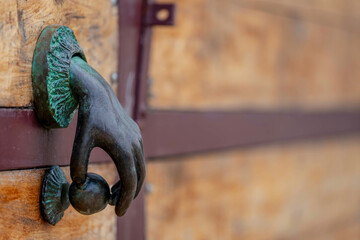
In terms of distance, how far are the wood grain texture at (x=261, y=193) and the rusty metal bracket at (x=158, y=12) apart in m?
0.28

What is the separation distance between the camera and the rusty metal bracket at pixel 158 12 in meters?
0.83

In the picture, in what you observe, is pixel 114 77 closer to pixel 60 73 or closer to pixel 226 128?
pixel 60 73

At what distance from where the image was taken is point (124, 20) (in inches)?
31.0

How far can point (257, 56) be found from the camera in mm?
1298

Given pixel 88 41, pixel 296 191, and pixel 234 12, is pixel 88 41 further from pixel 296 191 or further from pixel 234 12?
pixel 296 191

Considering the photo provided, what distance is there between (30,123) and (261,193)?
0.88 m

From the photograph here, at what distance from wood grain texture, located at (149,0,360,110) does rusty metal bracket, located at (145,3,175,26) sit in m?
0.10

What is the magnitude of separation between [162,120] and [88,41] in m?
0.31

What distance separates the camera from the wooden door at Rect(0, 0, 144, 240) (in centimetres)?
56

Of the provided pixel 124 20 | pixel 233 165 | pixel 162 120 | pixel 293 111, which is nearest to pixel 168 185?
pixel 162 120

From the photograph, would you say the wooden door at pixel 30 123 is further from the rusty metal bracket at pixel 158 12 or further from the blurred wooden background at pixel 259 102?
the blurred wooden background at pixel 259 102

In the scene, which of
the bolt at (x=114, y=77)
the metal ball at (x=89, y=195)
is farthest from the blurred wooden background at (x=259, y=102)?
the metal ball at (x=89, y=195)

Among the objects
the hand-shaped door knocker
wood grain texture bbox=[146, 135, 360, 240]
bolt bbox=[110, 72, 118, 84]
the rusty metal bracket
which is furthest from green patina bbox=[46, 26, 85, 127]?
wood grain texture bbox=[146, 135, 360, 240]

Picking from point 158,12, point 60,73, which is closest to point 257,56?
point 158,12
